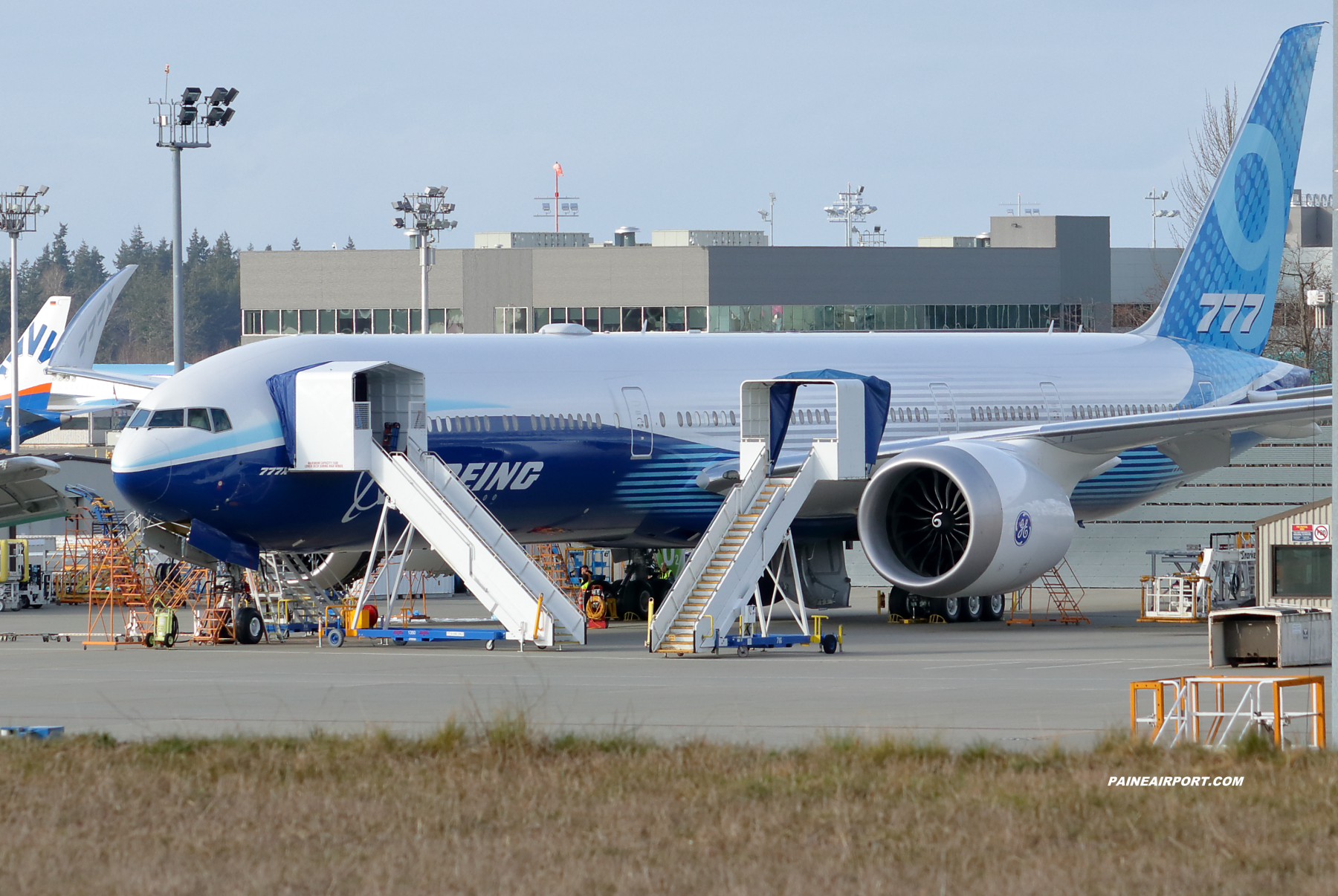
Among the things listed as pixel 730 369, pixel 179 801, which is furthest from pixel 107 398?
pixel 179 801

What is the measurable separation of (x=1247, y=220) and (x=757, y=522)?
16.0 meters

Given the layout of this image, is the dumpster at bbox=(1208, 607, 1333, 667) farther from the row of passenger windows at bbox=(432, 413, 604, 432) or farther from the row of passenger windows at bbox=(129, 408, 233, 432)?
the row of passenger windows at bbox=(129, 408, 233, 432)

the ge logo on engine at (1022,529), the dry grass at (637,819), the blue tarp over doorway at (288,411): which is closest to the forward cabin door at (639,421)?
the blue tarp over doorway at (288,411)

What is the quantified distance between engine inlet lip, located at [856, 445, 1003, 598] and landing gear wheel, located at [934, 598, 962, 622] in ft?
14.0

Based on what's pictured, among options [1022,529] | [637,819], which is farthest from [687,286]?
[637,819]

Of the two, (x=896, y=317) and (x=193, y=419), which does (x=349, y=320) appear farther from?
(x=193, y=419)

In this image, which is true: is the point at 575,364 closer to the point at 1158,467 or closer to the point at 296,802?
the point at 1158,467

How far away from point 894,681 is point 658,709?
12.5ft

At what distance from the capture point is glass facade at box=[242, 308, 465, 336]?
3521 inches

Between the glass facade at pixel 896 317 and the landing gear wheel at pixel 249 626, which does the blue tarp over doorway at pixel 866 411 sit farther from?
the glass facade at pixel 896 317

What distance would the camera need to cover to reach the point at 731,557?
2631 centimetres

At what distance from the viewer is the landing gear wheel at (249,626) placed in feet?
90.5

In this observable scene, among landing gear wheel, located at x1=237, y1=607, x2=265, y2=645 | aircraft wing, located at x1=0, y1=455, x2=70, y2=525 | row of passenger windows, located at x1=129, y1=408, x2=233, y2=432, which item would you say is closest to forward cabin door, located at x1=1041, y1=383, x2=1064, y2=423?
landing gear wheel, located at x1=237, y1=607, x2=265, y2=645

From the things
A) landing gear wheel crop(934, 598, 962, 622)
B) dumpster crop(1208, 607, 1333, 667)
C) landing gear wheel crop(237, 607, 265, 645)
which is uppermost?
dumpster crop(1208, 607, 1333, 667)
